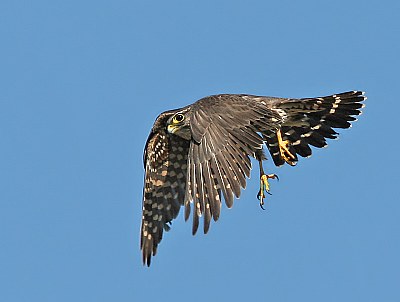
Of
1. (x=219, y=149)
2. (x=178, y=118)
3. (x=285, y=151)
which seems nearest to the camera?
(x=219, y=149)

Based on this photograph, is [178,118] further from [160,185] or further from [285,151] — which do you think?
[285,151]

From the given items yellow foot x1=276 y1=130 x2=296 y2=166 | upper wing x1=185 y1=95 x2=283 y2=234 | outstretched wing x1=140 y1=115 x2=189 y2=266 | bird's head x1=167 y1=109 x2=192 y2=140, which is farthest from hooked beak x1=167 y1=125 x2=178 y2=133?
yellow foot x1=276 y1=130 x2=296 y2=166

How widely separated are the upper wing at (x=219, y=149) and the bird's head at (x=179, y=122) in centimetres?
104

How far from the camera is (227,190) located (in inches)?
417

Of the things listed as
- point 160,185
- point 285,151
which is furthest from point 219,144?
point 160,185

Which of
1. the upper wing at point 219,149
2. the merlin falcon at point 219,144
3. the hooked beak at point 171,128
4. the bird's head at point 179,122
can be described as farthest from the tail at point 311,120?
the hooked beak at point 171,128

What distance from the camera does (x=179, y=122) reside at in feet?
42.7

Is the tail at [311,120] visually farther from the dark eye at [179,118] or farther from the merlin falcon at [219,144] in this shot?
the dark eye at [179,118]

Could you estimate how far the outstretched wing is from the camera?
1356 cm

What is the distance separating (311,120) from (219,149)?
94.4 inches

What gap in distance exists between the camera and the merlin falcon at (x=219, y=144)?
1081cm

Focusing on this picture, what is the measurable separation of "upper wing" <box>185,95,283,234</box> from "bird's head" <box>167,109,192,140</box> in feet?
3.40

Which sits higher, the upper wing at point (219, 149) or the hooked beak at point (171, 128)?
the hooked beak at point (171, 128)

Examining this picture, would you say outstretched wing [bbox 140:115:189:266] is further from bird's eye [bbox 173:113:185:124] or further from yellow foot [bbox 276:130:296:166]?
yellow foot [bbox 276:130:296:166]
